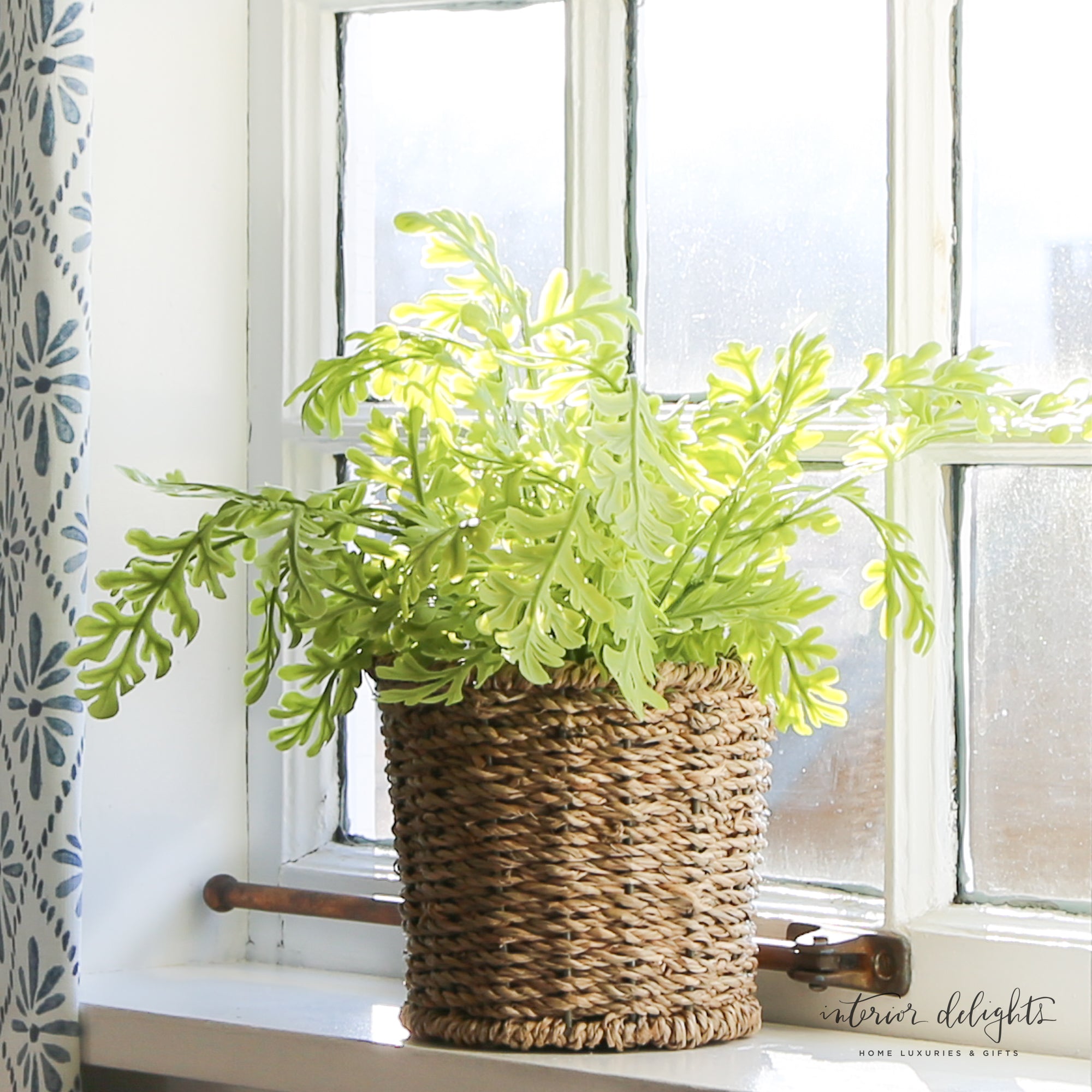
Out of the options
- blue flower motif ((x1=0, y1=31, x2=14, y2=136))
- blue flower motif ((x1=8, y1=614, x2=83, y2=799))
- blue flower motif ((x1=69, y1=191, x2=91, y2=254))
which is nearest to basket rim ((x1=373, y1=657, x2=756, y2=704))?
blue flower motif ((x1=8, y1=614, x2=83, y2=799))

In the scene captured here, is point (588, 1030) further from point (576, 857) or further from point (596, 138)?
point (596, 138)

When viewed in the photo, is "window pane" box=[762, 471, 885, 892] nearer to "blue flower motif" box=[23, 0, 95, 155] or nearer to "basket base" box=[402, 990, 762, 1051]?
"basket base" box=[402, 990, 762, 1051]

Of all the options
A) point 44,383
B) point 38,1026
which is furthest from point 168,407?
point 38,1026

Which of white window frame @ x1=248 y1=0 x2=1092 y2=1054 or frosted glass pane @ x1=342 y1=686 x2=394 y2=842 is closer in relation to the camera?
white window frame @ x1=248 y1=0 x2=1092 y2=1054

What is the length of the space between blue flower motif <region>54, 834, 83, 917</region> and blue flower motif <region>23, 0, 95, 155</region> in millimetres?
535

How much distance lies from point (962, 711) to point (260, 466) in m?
0.67

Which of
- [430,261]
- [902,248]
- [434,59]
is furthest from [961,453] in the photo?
[434,59]

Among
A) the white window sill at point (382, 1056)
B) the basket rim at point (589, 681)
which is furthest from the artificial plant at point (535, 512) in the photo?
the white window sill at point (382, 1056)

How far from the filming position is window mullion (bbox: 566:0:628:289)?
3.85 feet

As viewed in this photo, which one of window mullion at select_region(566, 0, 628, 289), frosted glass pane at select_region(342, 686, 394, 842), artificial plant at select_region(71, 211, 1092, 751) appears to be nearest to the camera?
artificial plant at select_region(71, 211, 1092, 751)

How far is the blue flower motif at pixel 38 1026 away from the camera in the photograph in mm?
1074

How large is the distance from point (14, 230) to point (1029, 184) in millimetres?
785

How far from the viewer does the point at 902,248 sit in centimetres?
105

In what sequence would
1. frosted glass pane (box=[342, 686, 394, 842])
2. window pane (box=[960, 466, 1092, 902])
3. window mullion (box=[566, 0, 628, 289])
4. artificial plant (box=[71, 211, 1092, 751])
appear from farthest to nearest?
frosted glass pane (box=[342, 686, 394, 842]), window mullion (box=[566, 0, 628, 289]), window pane (box=[960, 466, 1092, 902]), artificial plant (box=[71, 211, 1092, 751])
